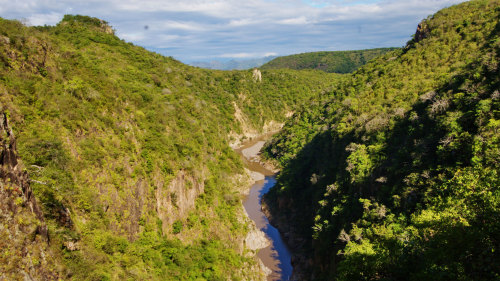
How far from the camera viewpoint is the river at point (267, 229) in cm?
3969

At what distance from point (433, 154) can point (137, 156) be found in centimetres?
2729

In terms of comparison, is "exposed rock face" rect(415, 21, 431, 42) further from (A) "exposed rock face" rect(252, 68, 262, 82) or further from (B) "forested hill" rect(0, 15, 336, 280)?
(A) "exposed rock face" rect(252, 68, 262, 82)

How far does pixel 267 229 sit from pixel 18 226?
43.5m

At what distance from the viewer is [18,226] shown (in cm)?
973

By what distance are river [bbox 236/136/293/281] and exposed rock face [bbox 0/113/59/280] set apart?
105 ft

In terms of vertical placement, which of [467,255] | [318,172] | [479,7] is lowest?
[318,172]

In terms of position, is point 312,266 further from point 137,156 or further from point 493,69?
point 493,69

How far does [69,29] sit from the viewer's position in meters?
48.0

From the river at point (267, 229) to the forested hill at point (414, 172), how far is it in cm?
206

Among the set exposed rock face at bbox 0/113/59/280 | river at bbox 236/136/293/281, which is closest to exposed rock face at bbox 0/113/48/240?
exposed rock face at bbox 0/113/59/280

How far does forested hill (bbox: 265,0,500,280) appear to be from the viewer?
12.9 metres

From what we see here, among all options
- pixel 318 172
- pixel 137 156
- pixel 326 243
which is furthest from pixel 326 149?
pixel 137 156

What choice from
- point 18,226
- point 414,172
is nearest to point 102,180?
point 18,226

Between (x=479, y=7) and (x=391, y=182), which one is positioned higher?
(x=479, y=7)
